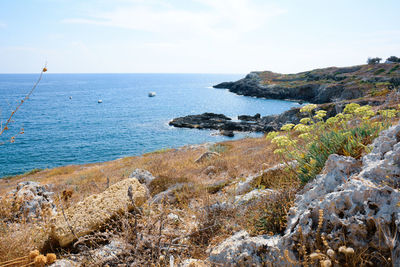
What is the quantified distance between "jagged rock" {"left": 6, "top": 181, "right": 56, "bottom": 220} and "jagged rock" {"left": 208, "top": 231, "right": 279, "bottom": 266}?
4.63 meters

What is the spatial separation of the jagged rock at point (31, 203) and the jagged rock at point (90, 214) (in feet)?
4.71

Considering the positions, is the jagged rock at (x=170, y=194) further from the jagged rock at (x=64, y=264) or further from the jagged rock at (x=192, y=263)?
the jagged rock at (x=192, y=263)

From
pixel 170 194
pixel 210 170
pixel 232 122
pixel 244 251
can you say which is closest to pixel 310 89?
pixel 232 122

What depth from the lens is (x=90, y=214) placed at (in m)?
4.54

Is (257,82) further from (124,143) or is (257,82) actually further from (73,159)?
(73,159)

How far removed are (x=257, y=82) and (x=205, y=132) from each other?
211ft

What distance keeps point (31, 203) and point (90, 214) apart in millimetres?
2413

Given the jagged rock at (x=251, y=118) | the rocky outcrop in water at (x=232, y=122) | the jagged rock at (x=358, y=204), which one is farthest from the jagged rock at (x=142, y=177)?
the jagged rock at (x=251, y=118)

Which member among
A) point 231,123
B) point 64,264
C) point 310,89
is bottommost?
point 231,123

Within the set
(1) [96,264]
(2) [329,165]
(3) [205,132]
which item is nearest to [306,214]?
(2) [329,165]

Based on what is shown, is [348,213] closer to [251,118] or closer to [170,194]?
[170,194]

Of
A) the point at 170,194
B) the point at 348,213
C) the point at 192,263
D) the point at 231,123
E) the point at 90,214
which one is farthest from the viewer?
the point at 231,123

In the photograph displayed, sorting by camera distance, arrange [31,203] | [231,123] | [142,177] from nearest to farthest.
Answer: [31,203] → [142,177] → [231,123]

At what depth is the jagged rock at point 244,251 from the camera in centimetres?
279
